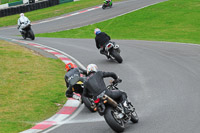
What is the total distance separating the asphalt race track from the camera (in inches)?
343

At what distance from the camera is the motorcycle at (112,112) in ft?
26.4

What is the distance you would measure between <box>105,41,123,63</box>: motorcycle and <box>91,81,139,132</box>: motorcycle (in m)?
7.73

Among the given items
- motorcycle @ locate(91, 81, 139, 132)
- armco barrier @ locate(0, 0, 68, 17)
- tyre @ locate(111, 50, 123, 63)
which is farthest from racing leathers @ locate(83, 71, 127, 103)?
armco barrier @ locate(0, 0, 68, 17)

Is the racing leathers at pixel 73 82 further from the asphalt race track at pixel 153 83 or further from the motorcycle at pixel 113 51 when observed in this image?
the motorcycle at pixel 113 51

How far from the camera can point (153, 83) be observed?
41.3 ft

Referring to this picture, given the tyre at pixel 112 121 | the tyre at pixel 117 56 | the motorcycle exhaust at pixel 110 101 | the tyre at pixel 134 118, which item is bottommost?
the tyre at pixel 117 56

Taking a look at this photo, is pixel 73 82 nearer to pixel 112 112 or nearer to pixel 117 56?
pixel 112 112

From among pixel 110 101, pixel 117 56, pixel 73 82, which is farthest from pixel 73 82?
pixel 117 56

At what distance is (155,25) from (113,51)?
53.1 feet

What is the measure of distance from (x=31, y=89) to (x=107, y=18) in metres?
24.1

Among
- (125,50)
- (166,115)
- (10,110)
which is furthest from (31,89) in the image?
(125,50)

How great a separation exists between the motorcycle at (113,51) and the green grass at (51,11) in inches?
961

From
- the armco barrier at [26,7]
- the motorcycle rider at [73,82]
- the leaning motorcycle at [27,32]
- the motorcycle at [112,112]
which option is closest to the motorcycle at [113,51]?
the motorcycle rider at [73,82]

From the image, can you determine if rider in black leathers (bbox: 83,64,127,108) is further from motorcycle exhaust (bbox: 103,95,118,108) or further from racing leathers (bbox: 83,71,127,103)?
motorcycle exhaust (bbox: 103,95,118,108)
